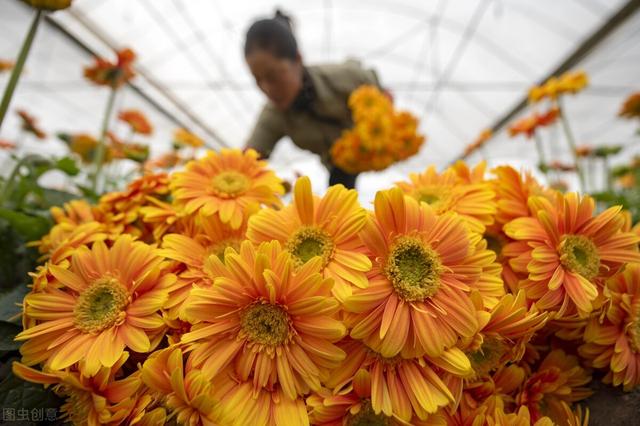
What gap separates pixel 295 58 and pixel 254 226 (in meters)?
0.99

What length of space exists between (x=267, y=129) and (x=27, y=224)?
3.15ft

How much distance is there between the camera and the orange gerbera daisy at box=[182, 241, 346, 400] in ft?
0.96

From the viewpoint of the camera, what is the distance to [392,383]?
0.30m

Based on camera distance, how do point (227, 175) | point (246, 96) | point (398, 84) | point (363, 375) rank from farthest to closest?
point (246, 96), point (398, 84), point (227, 175), point (363, 375)

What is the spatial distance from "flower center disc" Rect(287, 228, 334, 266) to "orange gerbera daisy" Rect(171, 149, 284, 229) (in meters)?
0.09

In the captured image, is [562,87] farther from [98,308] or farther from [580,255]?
[98,308]

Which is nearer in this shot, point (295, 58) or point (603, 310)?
point (603, 310)

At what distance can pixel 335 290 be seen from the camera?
30 centimetres

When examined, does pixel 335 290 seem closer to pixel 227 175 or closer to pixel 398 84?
pixel 227 175

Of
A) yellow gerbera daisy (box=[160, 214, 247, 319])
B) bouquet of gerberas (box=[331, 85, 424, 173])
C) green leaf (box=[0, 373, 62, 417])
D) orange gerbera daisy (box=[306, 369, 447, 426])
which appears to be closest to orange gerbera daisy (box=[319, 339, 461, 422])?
orange gerbera daisy (box=[306, 369, 447, 426])

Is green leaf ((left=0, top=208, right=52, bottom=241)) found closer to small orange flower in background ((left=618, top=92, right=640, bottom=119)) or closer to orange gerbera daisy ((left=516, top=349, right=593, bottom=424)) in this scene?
orange gerbera daisy ((left=516, top=349, right=593, bottom=424))

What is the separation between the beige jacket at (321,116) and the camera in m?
1.36

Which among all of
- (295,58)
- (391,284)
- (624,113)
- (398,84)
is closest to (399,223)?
(391,284)

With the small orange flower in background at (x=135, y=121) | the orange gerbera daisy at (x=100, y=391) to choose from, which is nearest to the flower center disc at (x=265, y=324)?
the orange gerbera daisy at (x=100, y=391)
